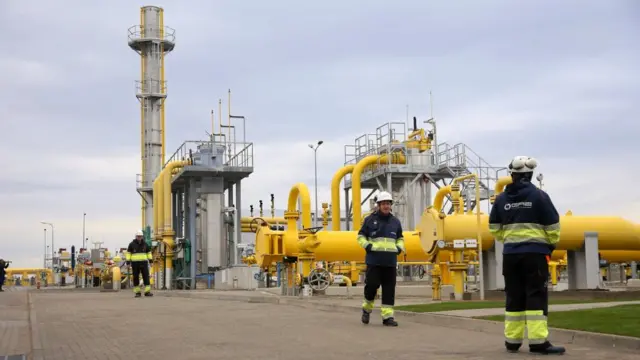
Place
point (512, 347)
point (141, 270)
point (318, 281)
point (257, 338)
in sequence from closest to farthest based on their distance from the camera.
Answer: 1. point (512, 347)
2. point (257, 338)
3. point (318, 281)
4. point (141, 270)

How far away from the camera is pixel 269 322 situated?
1213 cm

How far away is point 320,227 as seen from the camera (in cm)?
2281

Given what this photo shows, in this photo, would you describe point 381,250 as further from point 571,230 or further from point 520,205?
point 571,230

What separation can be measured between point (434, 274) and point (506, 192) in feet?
32.5

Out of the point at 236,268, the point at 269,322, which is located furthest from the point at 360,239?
the point at 236,268

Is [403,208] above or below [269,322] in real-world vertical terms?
above

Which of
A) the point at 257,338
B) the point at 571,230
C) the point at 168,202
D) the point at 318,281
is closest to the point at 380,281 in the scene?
the point at 257,338

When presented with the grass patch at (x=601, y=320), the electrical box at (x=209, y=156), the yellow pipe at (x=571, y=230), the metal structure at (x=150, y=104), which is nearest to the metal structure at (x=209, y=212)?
the electrical box at (x=209, y=156)

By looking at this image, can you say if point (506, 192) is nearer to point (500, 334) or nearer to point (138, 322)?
point (500, 334)

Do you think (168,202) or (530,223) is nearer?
(530,223)

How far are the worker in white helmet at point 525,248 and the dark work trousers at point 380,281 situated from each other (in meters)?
3.64

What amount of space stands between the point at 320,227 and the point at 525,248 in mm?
14817

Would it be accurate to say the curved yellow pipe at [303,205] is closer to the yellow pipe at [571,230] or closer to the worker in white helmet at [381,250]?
the yellow pipe at [571,230]

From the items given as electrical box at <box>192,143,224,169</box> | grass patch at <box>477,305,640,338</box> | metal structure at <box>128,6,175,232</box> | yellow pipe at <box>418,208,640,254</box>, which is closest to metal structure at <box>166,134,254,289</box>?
electrical box at <box>192,143,224,169</box>
